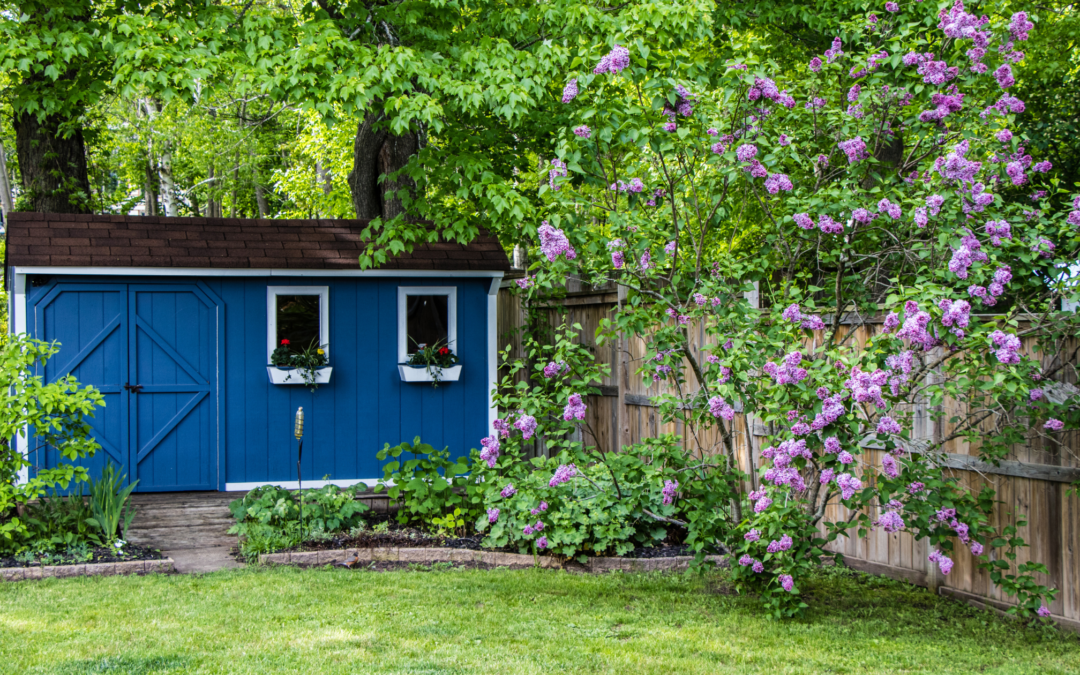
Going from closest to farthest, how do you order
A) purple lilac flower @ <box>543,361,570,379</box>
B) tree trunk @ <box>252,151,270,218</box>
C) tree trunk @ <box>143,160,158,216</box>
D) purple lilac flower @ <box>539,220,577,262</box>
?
purple lilac flower @ <box>539,220,577,262</box>, purple lilac flower @ <box>543,361,570,379</box>, tree trunk @ <box>143,160,158,216</box>, tree trunk @ <box>252,151,270,218</box>

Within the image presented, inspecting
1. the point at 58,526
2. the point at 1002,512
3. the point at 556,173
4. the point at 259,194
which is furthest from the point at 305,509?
the point at 259,194

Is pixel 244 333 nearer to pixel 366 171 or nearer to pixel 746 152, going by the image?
pixel 366 171

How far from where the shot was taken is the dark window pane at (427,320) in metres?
8.75

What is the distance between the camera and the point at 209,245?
8.22 m

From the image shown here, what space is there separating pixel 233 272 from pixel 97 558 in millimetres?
2932

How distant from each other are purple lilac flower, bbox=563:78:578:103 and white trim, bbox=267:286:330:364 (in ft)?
13.7

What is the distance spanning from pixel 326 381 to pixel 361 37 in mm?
3005

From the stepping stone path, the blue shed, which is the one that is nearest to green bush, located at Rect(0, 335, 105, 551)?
the stepping stone path

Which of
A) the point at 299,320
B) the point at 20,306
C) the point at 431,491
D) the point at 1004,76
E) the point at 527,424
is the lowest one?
the point at 431,491

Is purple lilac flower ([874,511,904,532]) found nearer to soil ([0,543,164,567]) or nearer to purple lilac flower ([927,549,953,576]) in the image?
purple lilac flower ([927,549,953,576])

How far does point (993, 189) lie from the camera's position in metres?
4.61

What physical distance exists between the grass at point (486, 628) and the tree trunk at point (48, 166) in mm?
6242

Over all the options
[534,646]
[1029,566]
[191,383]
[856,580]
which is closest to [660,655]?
[534,646]

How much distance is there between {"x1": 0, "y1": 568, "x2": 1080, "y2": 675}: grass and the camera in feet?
13.3
